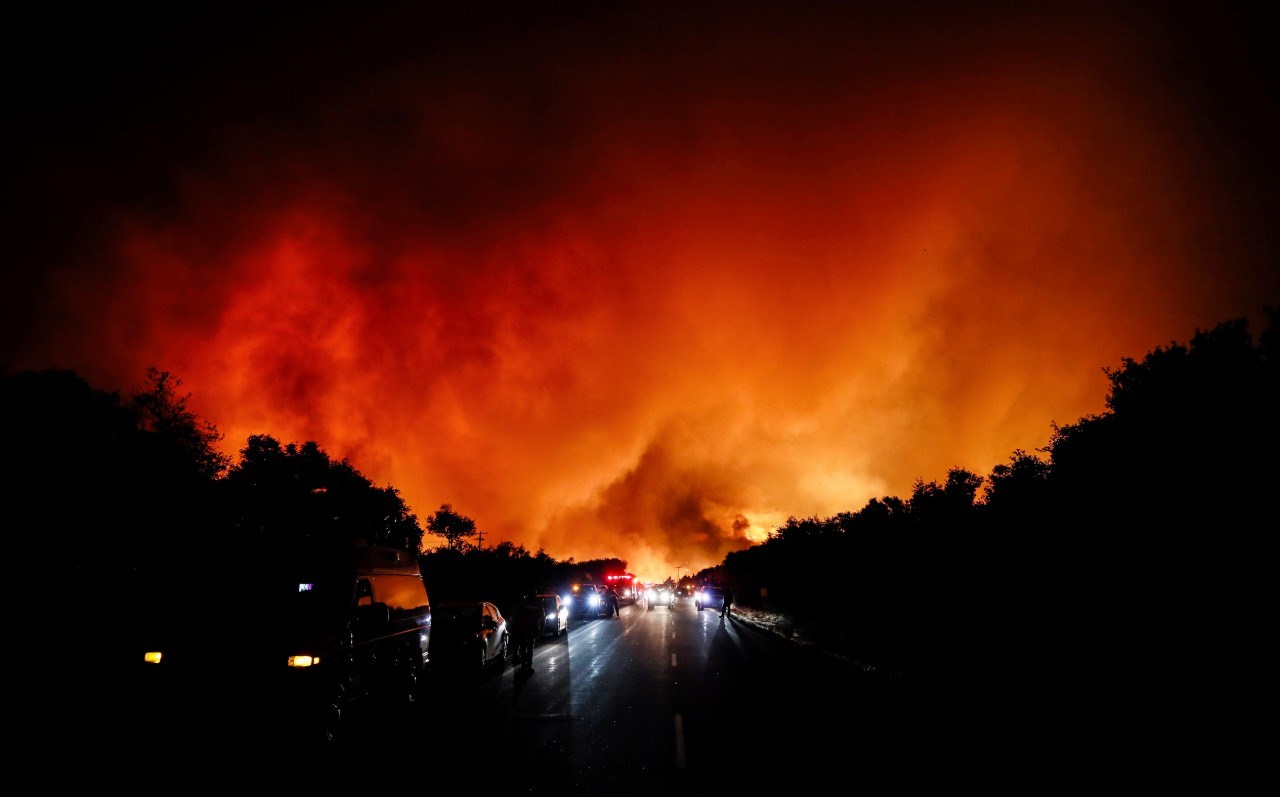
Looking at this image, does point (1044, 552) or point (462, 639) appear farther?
point (1044, 552)

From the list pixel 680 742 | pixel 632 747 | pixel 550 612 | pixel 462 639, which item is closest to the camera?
pixel 632 747

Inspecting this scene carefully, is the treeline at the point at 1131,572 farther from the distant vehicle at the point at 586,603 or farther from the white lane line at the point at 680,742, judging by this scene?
the distant vehicle at the point at 586,603

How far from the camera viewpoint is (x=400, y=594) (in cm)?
1102

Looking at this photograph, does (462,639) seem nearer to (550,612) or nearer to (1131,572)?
(550,612)

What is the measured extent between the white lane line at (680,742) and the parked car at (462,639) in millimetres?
6647

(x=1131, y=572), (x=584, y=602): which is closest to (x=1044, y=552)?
(x=1131, y=572)

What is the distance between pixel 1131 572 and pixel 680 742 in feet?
52.4

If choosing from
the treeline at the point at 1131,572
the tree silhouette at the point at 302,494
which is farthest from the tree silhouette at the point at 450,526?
the treeline at the point at 1131,572

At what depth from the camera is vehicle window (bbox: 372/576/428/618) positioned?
1009 cm

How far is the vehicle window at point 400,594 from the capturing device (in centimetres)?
1009

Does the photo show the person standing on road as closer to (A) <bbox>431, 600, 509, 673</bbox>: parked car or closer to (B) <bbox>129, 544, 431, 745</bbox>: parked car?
(A) <bbox>431, 600, 509, 673</bbox>: parked car

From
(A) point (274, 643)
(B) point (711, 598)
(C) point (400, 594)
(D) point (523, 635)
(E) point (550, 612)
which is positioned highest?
(C) point (400, 594)

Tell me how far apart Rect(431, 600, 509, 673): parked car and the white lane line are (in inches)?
262

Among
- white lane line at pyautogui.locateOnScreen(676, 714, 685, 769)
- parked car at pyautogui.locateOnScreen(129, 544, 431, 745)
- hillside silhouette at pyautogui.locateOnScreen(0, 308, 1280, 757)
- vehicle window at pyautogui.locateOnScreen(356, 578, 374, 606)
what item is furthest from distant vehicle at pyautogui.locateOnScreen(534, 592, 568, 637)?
white lane line at pyautogui.locateOnScreen(676, 714, 685, 769)
